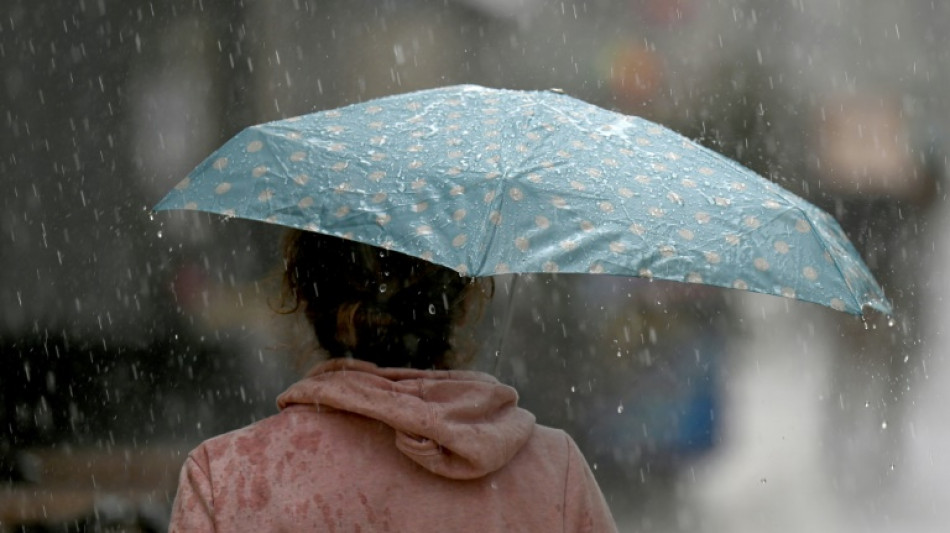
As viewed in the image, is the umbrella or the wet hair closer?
the wet hair

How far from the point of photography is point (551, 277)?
887 cm

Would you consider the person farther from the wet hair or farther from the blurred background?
the blurred background

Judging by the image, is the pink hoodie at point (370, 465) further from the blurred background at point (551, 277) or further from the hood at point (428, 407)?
the blurred background at point (551, 277)

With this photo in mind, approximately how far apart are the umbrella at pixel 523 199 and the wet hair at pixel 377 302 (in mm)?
42

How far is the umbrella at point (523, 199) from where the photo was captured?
227cm

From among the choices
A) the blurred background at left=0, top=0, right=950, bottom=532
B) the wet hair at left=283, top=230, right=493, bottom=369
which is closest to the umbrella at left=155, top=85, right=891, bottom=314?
the wet hair at left=283, top=230, right=493, bottom=369

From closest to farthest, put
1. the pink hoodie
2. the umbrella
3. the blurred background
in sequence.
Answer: the pink hoodie, the umbrella, the blurred background

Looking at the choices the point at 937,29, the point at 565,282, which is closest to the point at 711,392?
the point at 565,282

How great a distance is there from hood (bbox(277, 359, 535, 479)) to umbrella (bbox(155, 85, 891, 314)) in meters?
0.19

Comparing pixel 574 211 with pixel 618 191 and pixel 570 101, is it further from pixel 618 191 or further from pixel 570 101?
pixel 570 101

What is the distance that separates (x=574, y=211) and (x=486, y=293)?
22cm

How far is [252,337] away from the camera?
7484mm

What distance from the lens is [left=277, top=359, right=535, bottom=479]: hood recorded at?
1.99 m

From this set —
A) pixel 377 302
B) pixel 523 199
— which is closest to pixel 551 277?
pixel 523 199
